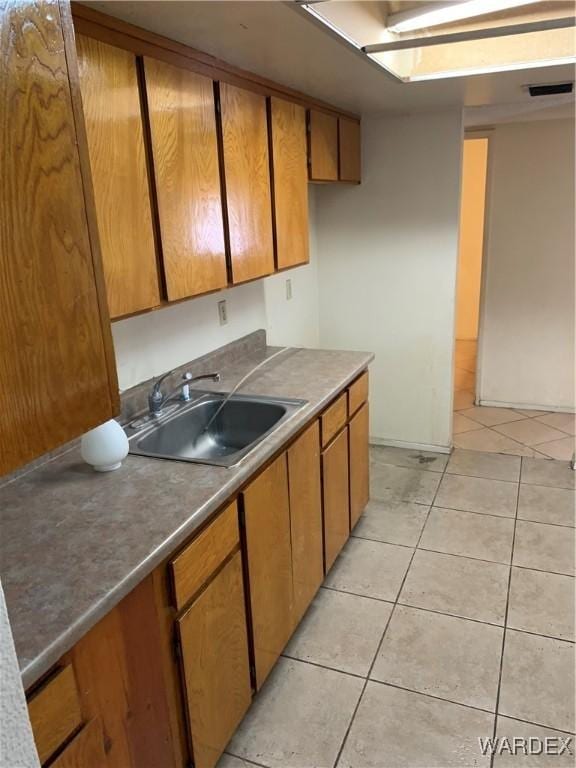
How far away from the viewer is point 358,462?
9.21ft

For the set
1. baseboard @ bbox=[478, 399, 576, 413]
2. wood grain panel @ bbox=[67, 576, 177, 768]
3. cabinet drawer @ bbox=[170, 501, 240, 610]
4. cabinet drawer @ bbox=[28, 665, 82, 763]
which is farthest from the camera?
baseboard @ bbox=[478, 399, 576, 413]

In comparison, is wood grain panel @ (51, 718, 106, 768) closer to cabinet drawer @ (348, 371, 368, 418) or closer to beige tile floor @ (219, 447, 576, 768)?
beige tile floor @ (219, 447, 576, 768)

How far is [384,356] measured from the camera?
3824 millimetres

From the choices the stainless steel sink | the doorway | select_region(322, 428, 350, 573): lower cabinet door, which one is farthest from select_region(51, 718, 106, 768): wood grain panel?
the doorway

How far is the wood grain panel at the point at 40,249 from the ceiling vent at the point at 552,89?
2.59 metres

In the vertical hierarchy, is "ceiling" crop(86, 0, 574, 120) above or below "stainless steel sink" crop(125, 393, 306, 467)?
above

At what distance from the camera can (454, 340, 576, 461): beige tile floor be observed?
388 centimetres

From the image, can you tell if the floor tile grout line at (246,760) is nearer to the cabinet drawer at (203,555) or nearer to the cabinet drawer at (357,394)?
the cabinet drawer at (203,555)

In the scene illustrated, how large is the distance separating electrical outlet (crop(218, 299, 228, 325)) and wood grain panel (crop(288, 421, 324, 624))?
76 centimetres

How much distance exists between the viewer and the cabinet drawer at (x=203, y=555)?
1384 mm

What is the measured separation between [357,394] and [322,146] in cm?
125

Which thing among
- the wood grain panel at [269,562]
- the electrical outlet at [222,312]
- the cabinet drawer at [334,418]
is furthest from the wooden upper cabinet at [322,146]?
the wood grain panel at [269,562]

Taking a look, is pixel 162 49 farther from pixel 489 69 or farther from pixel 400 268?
pixel 400 268

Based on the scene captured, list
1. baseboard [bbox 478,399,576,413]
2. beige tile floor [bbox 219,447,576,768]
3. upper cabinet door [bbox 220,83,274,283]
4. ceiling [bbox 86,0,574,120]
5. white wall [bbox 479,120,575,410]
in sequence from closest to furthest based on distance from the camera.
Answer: ceiling [bbox 86,0,574,120]
beige tile floor [bbox 219,447,576,768]
upper cabinet door [bbox 220,83,274,283]
white wall [bbox 479,120,575,410]
baseboard [bbox 478,399,576,413]
